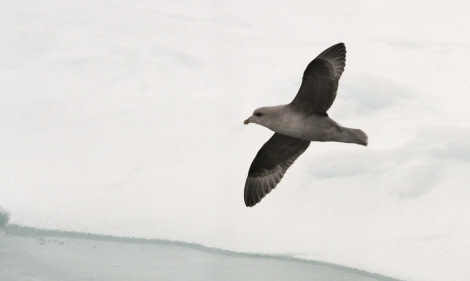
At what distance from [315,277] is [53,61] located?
479 inches

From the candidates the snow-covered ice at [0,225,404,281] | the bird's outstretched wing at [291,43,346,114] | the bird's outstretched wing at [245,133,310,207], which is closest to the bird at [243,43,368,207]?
the bird's outstretched wing at [291,43,346,114]

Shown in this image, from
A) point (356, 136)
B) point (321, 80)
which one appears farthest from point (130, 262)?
point (356, 136)

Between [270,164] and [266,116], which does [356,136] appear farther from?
[270,164]

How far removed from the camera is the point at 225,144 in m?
17.1

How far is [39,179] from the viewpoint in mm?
15633

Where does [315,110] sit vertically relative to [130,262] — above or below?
above

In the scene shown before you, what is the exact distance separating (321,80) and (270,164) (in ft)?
5.06

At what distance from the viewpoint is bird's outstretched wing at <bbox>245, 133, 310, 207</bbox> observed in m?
8.09

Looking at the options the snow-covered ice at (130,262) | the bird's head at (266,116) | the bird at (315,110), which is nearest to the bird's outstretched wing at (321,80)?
the bird at (315,110)

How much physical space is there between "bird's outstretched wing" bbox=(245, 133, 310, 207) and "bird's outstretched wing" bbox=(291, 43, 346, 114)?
1109 millimetres

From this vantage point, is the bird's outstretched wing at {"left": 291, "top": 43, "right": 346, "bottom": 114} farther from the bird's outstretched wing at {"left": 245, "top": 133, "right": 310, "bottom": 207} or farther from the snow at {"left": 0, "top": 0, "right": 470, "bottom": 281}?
the snow at {"left": 0, "top": 0, "right": 470, "bottom": 281}

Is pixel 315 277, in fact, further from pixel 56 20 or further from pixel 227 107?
pixel 56 20

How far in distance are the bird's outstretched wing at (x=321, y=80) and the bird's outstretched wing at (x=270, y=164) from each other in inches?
43.6

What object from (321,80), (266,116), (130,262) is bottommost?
(130,262)
